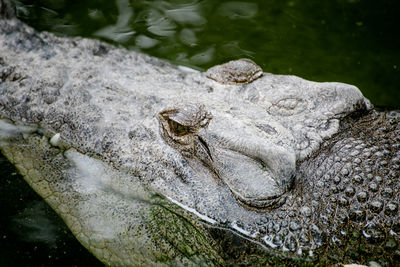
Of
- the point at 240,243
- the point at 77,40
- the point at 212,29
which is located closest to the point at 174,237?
the point at 240,243

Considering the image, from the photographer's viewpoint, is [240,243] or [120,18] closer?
[240,243]

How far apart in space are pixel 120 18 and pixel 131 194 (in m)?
2.59

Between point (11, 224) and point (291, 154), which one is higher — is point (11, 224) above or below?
below

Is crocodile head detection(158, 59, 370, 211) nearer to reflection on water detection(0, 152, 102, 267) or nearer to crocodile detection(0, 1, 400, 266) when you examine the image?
Answer: crocodile detection(0, 1, 400, 266)

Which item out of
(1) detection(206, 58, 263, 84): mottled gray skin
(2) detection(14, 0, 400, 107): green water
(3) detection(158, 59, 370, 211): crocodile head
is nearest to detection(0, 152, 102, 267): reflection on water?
(3) detection(158, 59, 370, 211): crocodile head

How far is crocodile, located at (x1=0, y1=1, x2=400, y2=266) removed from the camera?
205cm

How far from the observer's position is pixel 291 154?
6.92ft

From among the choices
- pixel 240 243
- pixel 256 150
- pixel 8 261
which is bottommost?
pixel 8 261

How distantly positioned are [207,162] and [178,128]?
29 centimetres

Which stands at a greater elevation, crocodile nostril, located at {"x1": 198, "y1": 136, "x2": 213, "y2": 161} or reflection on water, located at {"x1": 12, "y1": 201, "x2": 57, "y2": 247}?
crocodile nostril, located at {"x1": 198, "y1": 136, "x2": 213, "y2": 161}

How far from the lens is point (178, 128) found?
2.31 metres

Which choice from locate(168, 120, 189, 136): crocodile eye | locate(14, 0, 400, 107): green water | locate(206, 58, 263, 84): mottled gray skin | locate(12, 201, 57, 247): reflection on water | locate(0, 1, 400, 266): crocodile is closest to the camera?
locate(0, 1, 400, 266): crocodile

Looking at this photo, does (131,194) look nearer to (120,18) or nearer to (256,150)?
(256,150)

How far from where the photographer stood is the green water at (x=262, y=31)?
381 centimetres
